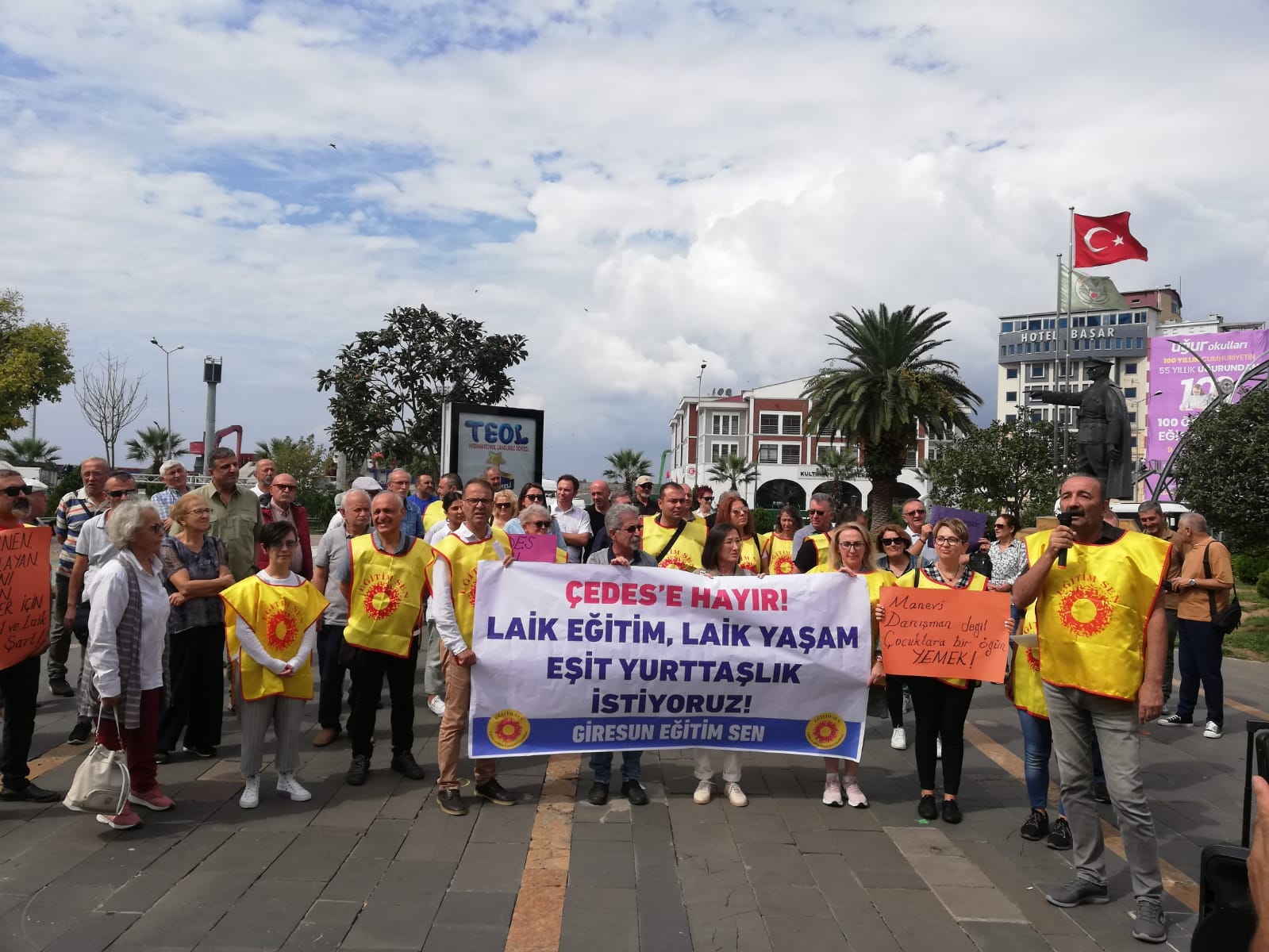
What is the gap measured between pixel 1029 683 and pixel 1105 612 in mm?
1048

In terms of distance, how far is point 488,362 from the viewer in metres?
27.8

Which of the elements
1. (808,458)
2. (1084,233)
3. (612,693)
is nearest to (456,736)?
(612,693)

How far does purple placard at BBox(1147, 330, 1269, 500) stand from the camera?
40.1 meters

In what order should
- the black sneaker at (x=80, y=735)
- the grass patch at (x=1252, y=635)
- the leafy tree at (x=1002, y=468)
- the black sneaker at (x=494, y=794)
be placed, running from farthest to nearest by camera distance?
the leafy tree at (x=1002, y=468) → the grass patch at (x=1252, y=635) → the black sneaker at (x=80, y=735) → the black sneaker at (x=494, y=794)

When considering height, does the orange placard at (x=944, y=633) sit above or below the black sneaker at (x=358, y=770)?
Result: above

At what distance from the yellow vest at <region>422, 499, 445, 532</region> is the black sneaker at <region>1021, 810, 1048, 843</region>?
5.65 m

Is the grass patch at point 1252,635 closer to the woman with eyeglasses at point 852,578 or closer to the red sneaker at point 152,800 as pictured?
the woman with eyeglasses at point 852,578

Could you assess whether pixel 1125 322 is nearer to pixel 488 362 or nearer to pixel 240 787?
pixel 488 362

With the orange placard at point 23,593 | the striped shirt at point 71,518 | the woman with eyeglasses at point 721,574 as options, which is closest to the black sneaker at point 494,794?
the woman with eyeglasses at point 721,574

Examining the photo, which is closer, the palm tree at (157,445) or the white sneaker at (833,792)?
the white sneaker at (833,792)

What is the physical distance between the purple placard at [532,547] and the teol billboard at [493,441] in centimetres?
791

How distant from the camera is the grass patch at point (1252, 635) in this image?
13203 mm

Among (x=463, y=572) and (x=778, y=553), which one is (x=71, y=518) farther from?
(x=778, y=553)

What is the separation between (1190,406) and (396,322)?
32.6m
